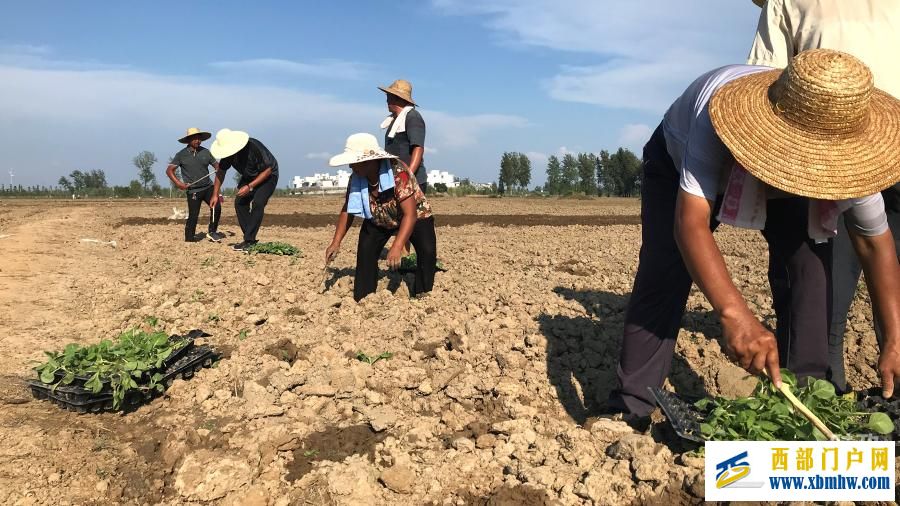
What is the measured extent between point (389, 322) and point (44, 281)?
4416mm

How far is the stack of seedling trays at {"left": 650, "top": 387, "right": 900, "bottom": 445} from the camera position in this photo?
2340mm

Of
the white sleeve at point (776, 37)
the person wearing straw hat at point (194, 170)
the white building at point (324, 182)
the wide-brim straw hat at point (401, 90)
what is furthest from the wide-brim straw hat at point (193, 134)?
the white building at point (324, 182)

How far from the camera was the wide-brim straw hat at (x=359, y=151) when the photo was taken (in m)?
4.81

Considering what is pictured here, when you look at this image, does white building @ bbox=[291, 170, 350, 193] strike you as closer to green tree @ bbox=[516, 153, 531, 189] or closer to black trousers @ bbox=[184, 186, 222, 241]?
green tree @ bbox=[516, 153, 531, 189]

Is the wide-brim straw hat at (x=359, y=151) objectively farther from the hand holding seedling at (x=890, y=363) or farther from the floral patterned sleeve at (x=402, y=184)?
the hand holding seedling at (x=890, y=363)

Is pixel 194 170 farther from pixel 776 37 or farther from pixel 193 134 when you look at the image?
pixel 776 37

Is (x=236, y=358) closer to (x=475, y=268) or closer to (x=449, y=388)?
(x=449, y=388)

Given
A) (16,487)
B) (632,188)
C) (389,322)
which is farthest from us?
(632,188)

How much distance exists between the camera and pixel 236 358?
4125 millimetres

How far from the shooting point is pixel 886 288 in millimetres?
2357

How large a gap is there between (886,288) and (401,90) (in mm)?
4438

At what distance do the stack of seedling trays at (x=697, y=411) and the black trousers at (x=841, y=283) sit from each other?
0.44 m

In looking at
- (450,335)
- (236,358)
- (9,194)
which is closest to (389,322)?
(450,335)

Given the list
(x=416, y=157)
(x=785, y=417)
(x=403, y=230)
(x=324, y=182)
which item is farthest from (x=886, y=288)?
(x=324, y=182)
